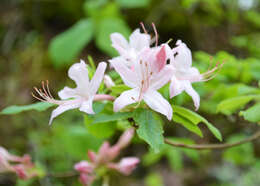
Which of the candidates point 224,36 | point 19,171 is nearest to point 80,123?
point 19,171

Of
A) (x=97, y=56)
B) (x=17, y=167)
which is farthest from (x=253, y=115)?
(x=97, y=56)

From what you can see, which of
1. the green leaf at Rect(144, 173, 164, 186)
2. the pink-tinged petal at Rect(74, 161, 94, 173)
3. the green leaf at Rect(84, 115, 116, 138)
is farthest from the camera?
the green leaf at Rect(144, 173, 164, 186)

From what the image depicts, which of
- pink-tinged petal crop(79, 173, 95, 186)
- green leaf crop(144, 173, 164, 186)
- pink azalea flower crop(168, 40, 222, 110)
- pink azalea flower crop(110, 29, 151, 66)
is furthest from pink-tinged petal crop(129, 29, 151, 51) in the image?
green leaf crop(144, 173, 164, 186)

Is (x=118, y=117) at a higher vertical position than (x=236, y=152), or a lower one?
higher

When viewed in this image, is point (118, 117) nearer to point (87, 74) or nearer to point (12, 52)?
point (87, 74)

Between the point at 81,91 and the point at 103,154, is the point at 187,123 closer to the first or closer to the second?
the point at 81,91

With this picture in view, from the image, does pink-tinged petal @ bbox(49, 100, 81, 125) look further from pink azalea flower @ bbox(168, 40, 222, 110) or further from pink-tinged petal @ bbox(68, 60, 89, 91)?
pink azalea flower @ bbox(168, 40, 222, 110)

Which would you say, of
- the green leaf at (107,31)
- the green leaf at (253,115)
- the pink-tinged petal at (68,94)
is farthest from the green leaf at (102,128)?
the green leaf at (107,31)
